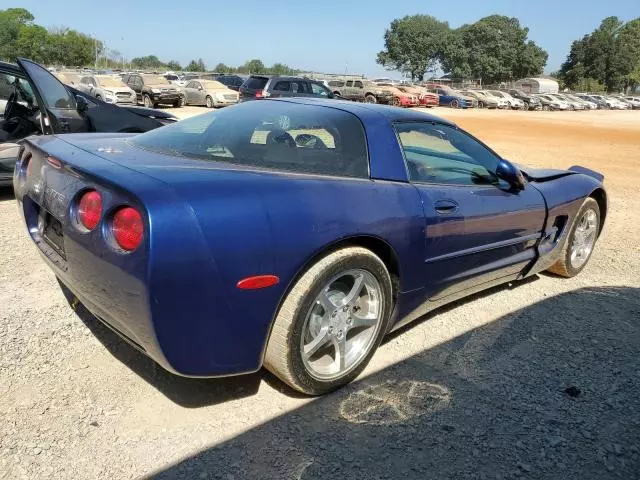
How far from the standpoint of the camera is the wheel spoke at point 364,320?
271 centimetres

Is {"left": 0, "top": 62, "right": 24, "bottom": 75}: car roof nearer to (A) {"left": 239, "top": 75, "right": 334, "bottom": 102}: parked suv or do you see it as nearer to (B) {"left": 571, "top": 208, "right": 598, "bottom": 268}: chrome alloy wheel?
(B) {"left": 571, "top": 208, "right": 598, "bottom": 268}: chrome alloy wheel

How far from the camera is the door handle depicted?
2.91 metres

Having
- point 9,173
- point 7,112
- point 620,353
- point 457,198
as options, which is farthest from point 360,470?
point 7,112

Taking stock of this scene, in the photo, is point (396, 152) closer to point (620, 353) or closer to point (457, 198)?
point (457, 198)

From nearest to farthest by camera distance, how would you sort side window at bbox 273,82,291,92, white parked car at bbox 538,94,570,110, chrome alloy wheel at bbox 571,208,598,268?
chrome alloy wheel at bbox 571,208,598,268 < side window at bbox 273,82,291,92 < white parked car at bbox 538,94,570,110

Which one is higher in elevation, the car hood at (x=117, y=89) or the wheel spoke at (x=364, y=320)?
the car hood at (x=117, y=89)

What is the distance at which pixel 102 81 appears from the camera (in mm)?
24828

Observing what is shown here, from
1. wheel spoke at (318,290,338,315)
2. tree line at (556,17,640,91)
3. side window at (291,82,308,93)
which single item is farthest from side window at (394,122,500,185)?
tree line at (556,17,640,91)

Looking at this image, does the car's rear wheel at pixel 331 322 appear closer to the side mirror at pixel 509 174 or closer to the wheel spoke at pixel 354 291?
the wheel spoke at pixel 354 291

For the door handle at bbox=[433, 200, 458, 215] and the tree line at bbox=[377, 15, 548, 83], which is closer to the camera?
the door handle at bbox=[433, 200, 458, 215]

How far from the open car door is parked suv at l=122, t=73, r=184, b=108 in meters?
21.2

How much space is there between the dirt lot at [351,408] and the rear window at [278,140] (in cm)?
108

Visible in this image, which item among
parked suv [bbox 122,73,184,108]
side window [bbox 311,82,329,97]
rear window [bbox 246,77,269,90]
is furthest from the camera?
parked suv [bbox 122,73,184,108]

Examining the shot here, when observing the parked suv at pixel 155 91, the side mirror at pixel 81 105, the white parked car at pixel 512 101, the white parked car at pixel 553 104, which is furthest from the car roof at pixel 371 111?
the white parked car at pixel 553 104
